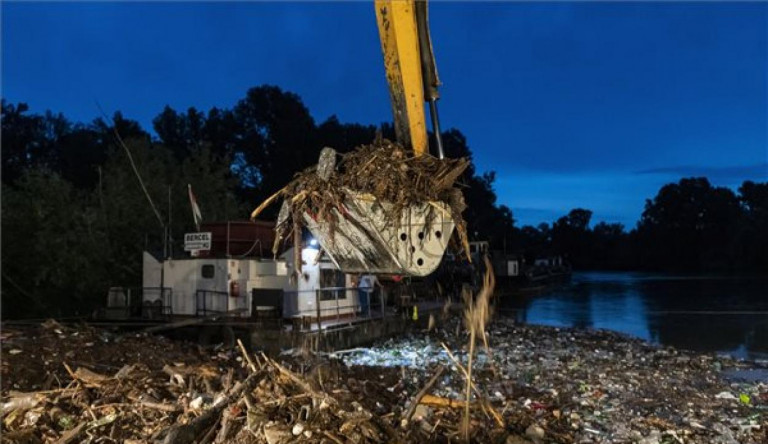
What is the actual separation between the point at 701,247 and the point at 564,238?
78.6ft

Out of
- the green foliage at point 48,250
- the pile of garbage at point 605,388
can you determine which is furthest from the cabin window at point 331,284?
the green foliage at point 48,250

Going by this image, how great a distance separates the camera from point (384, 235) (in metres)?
4.14

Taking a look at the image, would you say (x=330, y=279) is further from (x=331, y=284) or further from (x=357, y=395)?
(x=357, y=395)

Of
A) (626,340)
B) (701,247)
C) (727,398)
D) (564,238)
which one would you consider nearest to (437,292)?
(626,340)

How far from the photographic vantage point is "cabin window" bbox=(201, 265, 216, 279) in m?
15.4

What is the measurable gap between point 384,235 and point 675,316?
23524mm

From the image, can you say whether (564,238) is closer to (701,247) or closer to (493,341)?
(701,247)

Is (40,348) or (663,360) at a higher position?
(40,348)

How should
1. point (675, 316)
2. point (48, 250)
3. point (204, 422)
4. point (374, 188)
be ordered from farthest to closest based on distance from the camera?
point (675, 316) → point (48, 250) → point (204, 422) → point (374, 188)

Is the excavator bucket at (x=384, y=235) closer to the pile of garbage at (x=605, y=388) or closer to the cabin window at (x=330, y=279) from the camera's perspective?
the pile of garbage at (x=605, y=388)

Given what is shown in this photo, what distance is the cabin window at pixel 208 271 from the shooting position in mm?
15359

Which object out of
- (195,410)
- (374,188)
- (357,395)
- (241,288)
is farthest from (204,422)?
(241,288)

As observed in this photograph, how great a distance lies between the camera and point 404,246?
161 inches

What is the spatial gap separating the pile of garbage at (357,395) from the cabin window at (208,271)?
326 cm
